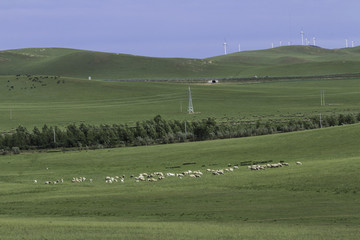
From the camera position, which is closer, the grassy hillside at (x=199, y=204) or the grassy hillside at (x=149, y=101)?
the grassy hillside at (x=199, y=204)

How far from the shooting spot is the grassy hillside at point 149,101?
99.1m

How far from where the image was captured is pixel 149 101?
127 meters

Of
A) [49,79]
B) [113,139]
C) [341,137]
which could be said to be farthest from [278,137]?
[49,79]

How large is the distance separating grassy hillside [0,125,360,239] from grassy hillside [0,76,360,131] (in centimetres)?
5757

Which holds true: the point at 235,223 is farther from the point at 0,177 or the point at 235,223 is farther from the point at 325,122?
the point at 325,122

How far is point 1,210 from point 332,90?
125m

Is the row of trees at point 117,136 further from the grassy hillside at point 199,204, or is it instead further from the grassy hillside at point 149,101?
the grassy hillside at point 149,101

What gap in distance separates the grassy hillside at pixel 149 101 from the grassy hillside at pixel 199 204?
57574mm

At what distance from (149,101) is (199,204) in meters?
104

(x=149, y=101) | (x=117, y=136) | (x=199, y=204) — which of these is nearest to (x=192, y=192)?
(x=199, y=204)

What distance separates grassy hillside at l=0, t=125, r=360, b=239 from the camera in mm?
18700

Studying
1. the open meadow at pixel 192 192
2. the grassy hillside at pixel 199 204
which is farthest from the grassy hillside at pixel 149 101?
the grassy hillside at pixel 199 204

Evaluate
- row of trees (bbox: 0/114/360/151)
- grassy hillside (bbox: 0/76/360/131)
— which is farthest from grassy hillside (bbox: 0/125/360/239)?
grassy hillside (bbox: 0/76/360/131)

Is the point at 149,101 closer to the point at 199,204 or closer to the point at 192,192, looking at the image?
the point at 192,192
